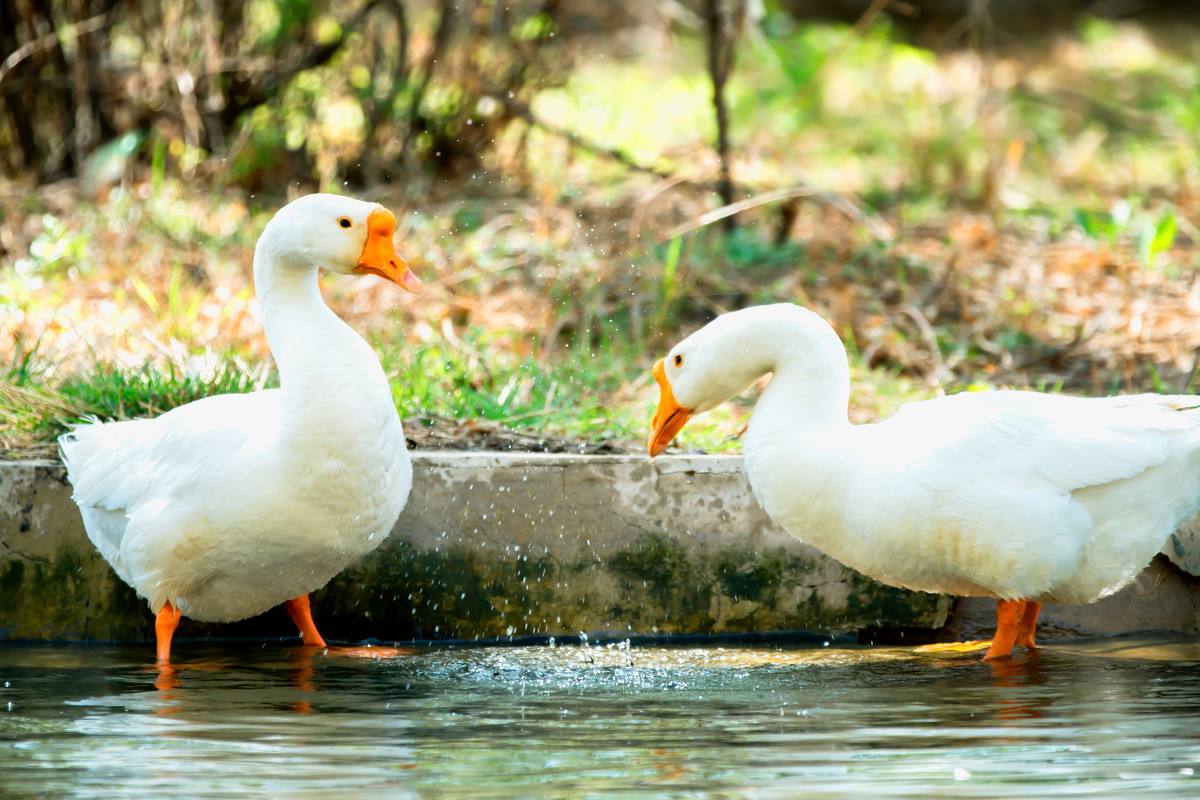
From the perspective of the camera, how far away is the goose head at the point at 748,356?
15.2 feet

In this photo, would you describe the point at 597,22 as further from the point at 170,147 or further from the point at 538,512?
the point at 538,512

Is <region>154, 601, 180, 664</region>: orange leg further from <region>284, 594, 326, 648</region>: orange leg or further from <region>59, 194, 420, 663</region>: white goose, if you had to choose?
<region>284, 594, 326, 648</region>: orange leg

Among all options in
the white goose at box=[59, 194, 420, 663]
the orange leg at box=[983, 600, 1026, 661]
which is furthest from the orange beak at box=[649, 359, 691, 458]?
the orange leg at box=[983, 600, 1026, 661]

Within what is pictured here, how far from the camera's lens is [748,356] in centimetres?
470

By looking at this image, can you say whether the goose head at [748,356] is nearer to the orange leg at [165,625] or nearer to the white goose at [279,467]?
the white goose at [279,467]

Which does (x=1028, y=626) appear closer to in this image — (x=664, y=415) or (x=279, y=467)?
(x=664, y=415)

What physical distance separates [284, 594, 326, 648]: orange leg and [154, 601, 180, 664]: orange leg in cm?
35

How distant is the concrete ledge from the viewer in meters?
5.19

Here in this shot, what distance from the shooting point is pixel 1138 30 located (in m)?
16.8

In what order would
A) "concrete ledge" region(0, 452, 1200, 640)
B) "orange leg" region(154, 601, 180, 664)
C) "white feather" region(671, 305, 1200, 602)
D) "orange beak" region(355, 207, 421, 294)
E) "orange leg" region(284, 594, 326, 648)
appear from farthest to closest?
"concrete ledge" region(0, 452, 1200, 640), "orange leg" region(284, 594, 326, 648), "orange leg" region(154, 601, 180, 664), "orange beak" region(355, 207, 421, 294), "white feather" region(671, 305, 1200, 602)

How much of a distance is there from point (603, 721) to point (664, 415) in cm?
123

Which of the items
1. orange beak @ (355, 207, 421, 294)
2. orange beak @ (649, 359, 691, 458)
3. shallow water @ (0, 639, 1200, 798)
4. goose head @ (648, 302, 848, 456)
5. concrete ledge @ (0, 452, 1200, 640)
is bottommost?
shallow water @ (0, 639, 1200, 798)

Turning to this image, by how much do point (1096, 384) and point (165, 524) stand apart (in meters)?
4.11

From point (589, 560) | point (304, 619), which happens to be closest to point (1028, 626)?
point (589, 560)
